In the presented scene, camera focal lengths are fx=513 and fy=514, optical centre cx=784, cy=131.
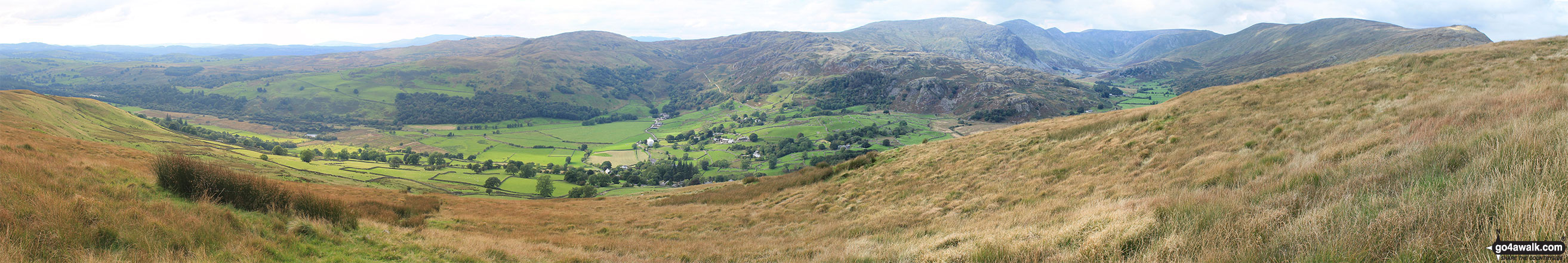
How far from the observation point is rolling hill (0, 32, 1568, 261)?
554cm

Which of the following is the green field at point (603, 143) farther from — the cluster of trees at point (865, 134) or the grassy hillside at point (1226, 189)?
the grassy hillside at point (1226, 189)

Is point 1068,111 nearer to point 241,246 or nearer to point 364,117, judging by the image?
point 241,246

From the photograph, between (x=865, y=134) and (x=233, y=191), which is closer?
(x=233, y=191)

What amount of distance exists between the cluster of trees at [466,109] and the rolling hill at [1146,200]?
560 ft

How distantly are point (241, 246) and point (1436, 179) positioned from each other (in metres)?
16.8

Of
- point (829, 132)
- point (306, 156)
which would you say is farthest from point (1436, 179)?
point (829, 132)

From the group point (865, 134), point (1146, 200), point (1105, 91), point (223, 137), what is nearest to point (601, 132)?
point (223, 137)

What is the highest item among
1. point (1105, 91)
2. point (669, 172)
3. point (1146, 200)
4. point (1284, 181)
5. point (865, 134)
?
point (1105, 91)

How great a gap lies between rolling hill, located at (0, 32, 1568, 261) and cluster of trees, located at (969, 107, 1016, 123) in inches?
4711

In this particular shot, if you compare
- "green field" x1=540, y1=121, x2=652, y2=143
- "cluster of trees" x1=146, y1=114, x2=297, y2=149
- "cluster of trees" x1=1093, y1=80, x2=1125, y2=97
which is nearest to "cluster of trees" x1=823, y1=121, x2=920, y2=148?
"green field" x1=540, y1=121, x2=652, y2=143

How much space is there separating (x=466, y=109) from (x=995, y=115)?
583 feet

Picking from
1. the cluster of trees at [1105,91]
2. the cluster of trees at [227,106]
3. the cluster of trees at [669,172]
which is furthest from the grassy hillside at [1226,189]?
the cluster of trees at [227,106]

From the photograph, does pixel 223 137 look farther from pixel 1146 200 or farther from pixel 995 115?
pixel 995 115

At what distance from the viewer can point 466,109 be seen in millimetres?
184500
